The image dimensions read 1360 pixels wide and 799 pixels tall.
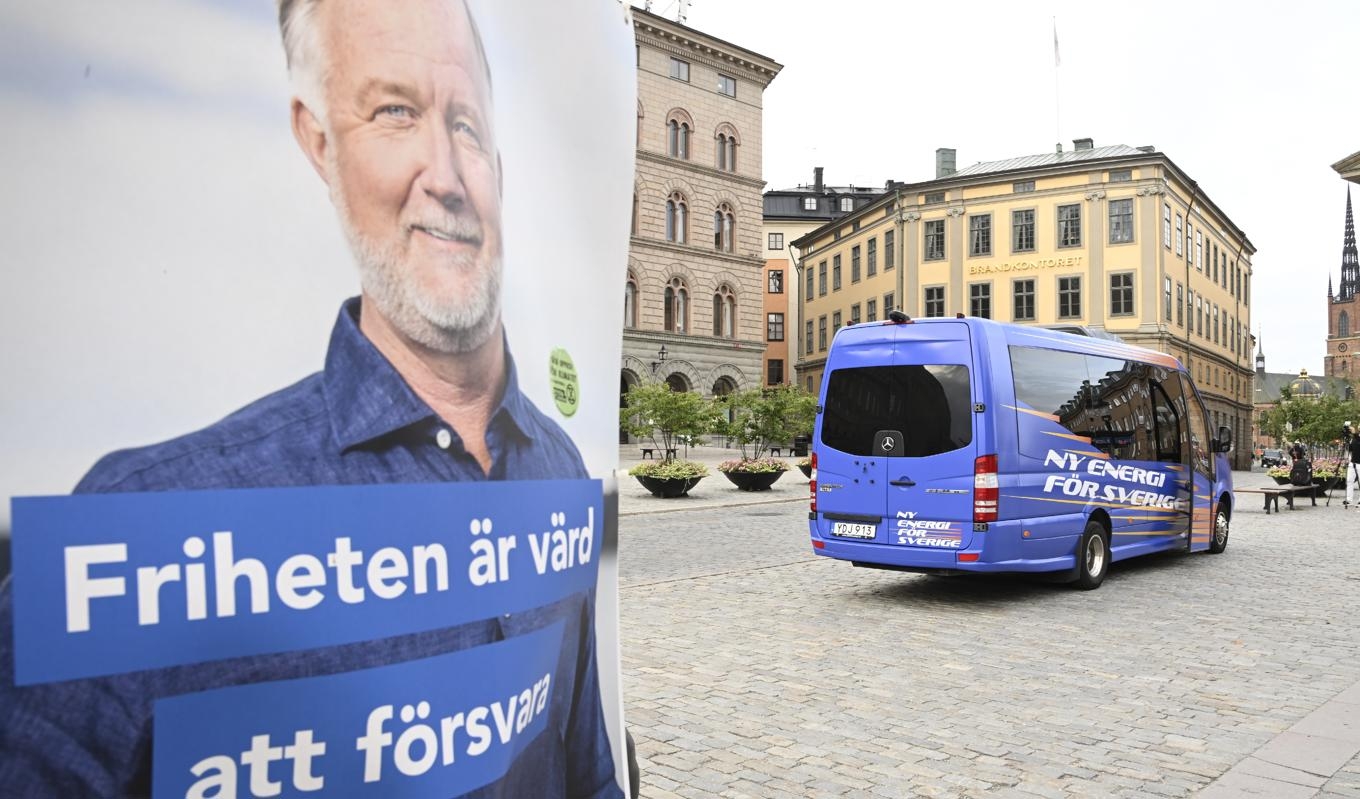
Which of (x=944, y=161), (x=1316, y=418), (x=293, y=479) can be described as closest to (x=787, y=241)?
(x=944, y=161)

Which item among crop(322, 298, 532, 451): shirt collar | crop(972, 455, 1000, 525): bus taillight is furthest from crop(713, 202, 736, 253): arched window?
crop(322, 298, 532, 451): shirt collar

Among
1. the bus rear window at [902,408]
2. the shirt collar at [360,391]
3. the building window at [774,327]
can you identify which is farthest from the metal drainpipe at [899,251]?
the shirt collar at [360,391]

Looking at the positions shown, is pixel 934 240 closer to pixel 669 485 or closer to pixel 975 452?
pixel 669 485

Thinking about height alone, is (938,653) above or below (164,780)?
below

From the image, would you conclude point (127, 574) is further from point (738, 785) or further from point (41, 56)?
point (738, 785)

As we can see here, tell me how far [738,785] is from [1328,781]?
2.49 m

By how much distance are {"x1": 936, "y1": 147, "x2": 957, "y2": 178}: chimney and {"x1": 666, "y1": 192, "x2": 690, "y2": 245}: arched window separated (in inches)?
861

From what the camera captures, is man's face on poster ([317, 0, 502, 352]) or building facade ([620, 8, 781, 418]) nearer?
man's face on poster ([317, 0, 502, 352])

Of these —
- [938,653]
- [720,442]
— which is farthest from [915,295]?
[938,653]

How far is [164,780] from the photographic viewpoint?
1.03 metres

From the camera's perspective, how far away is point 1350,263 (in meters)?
154

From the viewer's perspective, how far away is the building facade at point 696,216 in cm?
4716

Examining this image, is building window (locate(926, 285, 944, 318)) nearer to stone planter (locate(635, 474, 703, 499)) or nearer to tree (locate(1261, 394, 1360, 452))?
tree (locate(1261, 394, 1360, 452))

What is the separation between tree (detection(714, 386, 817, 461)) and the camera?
86.2ft
